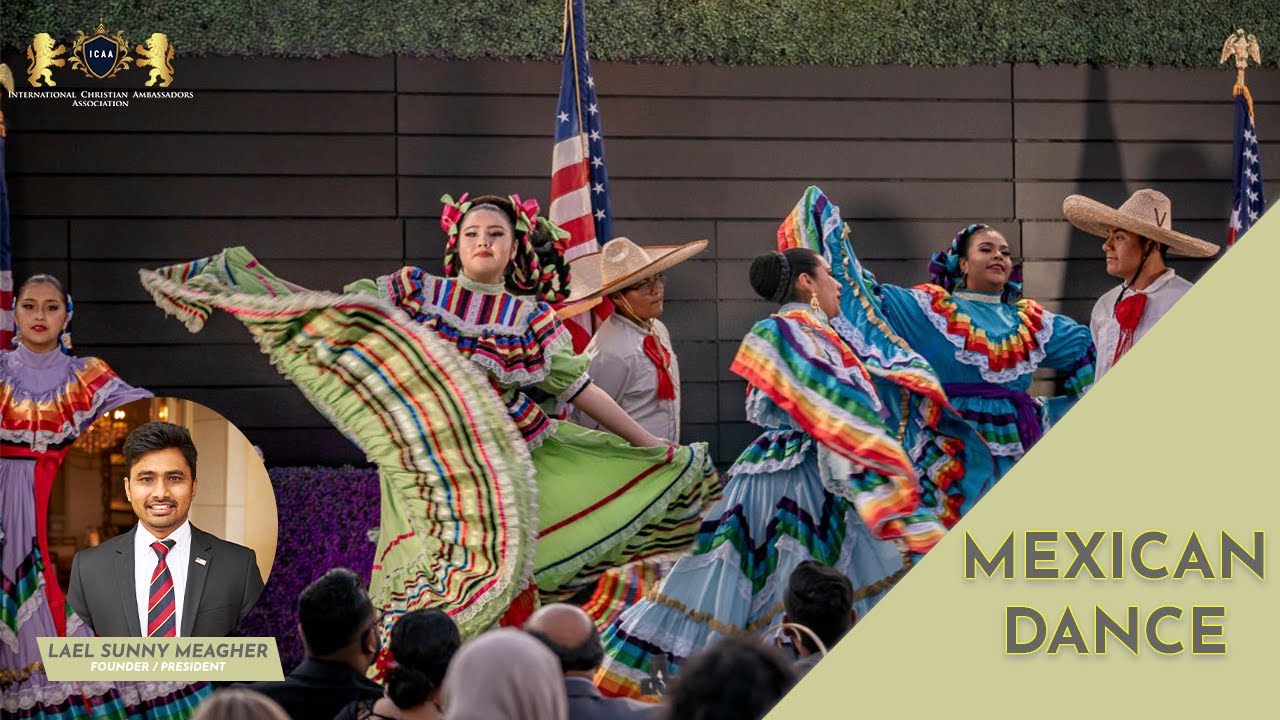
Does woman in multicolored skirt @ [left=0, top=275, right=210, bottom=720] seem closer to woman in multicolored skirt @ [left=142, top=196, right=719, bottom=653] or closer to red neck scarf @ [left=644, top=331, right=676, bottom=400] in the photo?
woman in multicolored skirt @ [left=142, top=196, right=719, bottom=653]

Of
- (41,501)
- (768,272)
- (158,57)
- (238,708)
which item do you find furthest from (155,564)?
(238,708)

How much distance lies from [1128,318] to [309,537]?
10.3 feet

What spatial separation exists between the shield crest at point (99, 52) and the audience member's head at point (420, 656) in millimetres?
4240

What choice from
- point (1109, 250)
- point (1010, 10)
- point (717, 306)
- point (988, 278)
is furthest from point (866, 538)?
point (1010, 10)

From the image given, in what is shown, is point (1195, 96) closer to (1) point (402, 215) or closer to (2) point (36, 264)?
(1) point (402, 215)

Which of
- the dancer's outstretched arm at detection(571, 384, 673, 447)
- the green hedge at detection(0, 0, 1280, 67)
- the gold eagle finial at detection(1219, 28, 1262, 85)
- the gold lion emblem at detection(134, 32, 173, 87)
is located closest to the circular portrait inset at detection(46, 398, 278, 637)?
the dancer's outstretched arm at detection(571, 384, 673, 447)

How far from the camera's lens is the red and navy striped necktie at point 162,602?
5.06 m

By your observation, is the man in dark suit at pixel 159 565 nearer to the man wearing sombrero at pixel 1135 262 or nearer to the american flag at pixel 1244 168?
the man wearing sombrero at pixel 1135 262

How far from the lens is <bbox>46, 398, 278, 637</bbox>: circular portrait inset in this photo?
199 inches

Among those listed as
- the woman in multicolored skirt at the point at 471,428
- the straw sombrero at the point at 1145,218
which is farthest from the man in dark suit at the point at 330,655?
the straw sombrero at the point at 1145,218

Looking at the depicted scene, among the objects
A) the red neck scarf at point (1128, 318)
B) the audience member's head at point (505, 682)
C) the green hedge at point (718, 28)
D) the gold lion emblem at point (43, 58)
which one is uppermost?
the green hedge at point (718, 28)

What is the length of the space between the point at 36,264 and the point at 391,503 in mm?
2764

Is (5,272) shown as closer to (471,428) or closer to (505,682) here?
(471,428)

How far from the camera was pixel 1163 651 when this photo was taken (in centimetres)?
334
